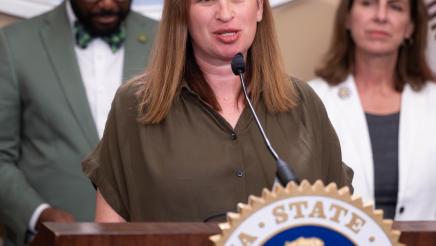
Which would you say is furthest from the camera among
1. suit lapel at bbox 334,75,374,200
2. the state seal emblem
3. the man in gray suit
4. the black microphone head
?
suit lapel at bbox 334,75,374,200

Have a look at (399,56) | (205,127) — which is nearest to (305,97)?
(205,127)

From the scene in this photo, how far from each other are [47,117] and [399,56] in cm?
125

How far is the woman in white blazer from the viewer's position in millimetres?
3193

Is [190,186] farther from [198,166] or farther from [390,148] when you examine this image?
[390,148]

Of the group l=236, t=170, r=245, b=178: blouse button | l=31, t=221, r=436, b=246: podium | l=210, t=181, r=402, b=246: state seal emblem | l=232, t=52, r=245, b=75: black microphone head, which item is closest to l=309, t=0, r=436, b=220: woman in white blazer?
l=236, t=170, r=245, b=178: blouse button

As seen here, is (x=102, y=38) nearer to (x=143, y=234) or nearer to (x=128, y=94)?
(x=128, y=94)

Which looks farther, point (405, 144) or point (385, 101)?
point (385, 101)

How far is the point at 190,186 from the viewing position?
196 centimetres

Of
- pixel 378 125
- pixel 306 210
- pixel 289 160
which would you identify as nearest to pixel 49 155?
pixel 378 125

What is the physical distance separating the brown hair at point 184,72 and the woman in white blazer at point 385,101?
3.60ft

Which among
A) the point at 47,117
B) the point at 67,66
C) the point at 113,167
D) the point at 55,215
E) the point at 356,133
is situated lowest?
the point at 55,215

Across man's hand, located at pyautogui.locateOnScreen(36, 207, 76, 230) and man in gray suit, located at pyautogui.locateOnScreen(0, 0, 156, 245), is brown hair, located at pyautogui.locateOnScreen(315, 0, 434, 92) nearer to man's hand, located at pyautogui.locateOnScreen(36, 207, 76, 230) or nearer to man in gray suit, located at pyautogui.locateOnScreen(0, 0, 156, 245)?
man in gray suit, located at pyautogui.locateOnScreen(0, 0, 156, 245)

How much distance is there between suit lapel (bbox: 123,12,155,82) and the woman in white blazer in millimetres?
578

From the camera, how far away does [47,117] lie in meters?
3.05
